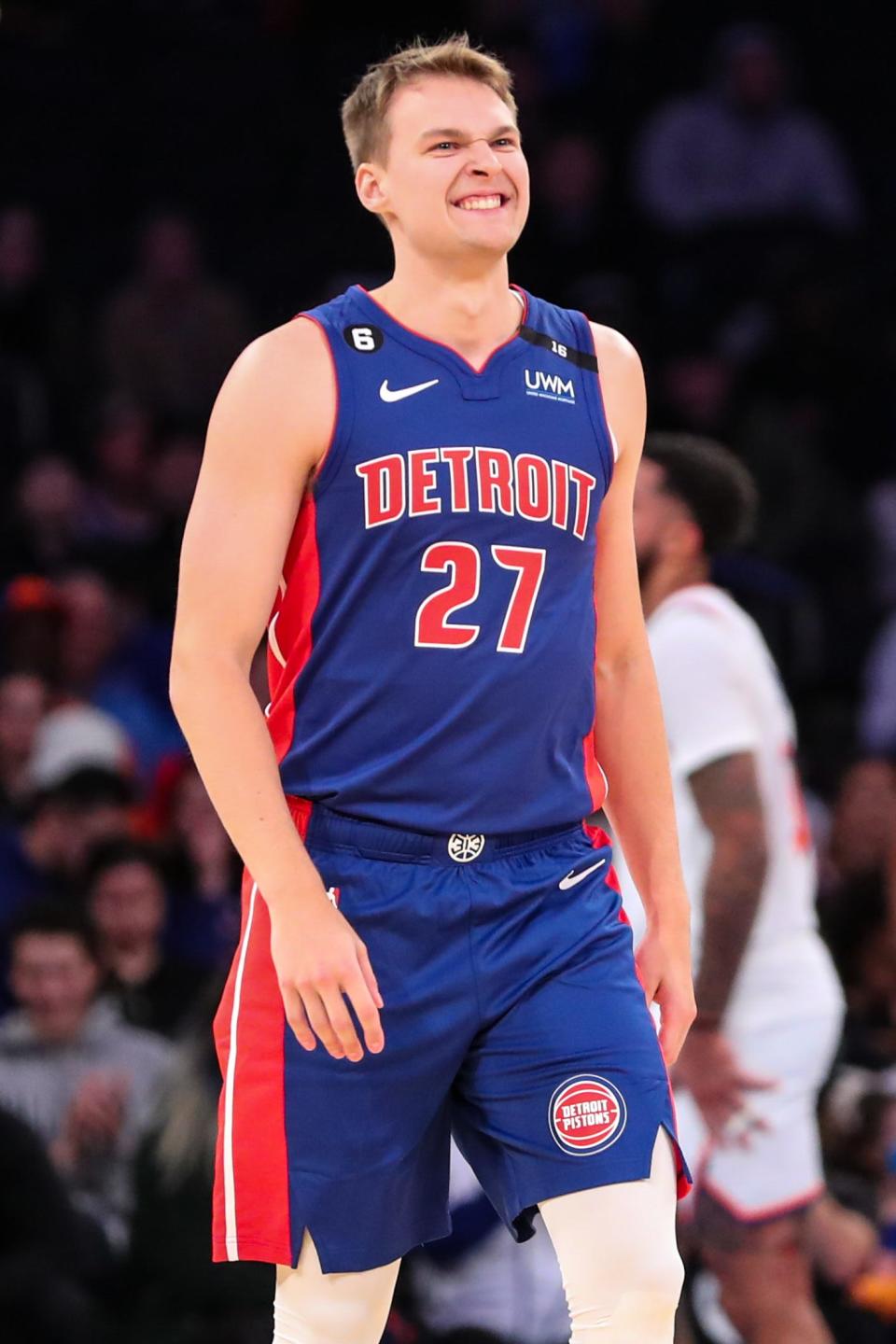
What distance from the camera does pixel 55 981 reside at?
6.49 m

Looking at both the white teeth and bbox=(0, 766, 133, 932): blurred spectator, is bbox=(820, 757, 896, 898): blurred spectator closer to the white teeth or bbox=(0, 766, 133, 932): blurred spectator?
bbox=(0, 766, 133, 932): blurred spectator

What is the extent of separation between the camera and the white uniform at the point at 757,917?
5.20 metres

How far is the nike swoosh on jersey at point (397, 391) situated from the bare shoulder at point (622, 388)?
32 cm

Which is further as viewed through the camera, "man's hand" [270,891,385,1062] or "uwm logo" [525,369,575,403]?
"uwm logo" [525,369,575,403]

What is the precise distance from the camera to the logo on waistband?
11.0ft

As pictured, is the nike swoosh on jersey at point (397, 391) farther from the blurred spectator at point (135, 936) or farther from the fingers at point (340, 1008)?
the blurred spectator at point (135, 936)

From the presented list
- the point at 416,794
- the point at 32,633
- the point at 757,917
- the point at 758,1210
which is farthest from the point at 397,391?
the point at 32,633

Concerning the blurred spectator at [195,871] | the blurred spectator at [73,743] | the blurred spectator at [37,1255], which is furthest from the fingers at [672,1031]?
the blurred spectator at [73,743]

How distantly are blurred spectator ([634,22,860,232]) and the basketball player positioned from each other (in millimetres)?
8767

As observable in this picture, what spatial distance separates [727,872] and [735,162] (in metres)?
7.58

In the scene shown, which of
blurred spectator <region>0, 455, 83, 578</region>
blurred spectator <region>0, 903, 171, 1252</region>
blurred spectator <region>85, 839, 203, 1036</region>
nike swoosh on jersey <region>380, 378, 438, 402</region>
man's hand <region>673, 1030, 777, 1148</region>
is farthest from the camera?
blurred spectator <region>0, 455, 83, 578</region>

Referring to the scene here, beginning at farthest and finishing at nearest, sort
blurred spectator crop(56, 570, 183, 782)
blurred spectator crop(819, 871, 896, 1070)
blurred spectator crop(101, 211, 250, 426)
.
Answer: blurred spectator crop(101, 211, 250, 426)
blurred spectator crop(56, 570, 183, 782)
blurred spectator crop(819, 871, 896, 1070)

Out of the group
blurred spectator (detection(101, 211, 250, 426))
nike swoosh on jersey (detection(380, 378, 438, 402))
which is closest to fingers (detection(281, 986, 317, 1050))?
nike swoosh on jersey (detection(380, 378, 438, 402))

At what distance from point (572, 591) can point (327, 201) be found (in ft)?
28.4
